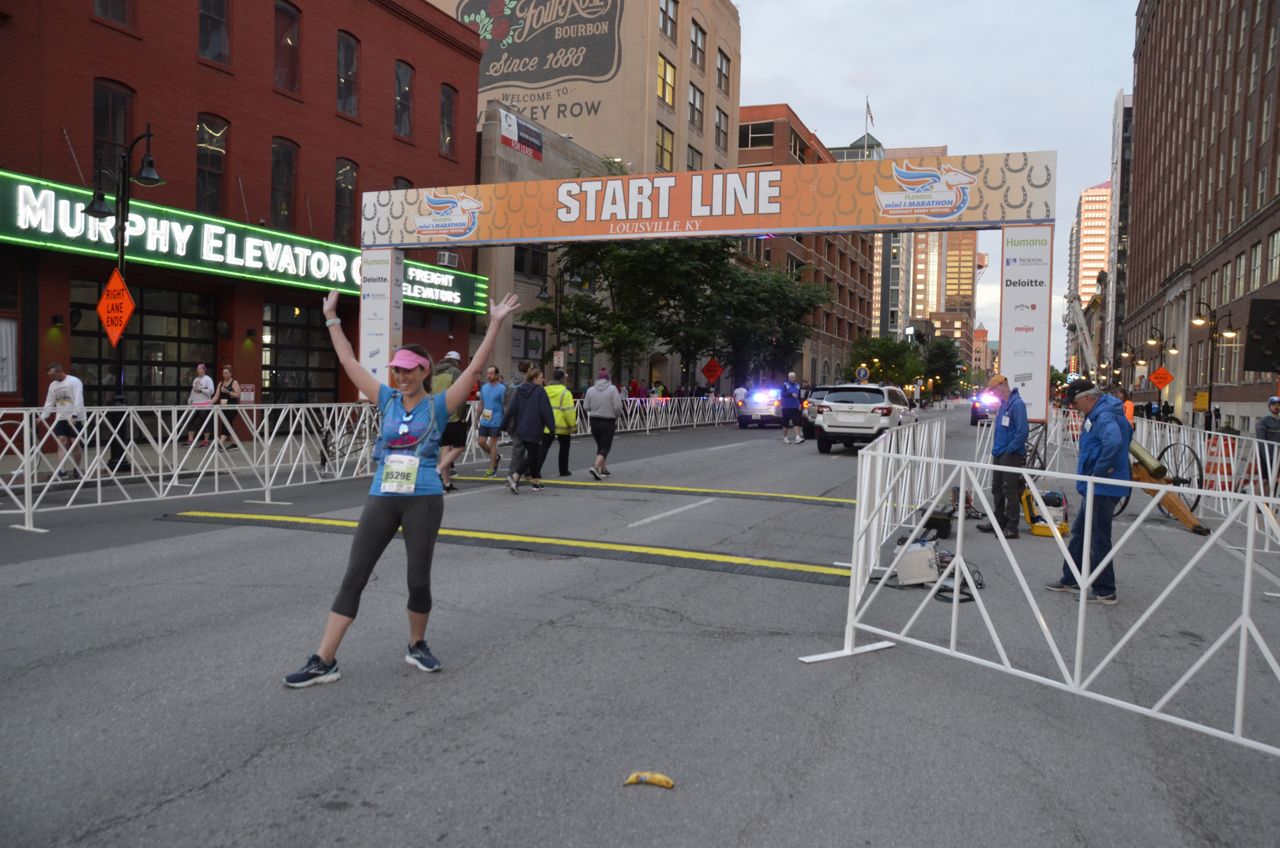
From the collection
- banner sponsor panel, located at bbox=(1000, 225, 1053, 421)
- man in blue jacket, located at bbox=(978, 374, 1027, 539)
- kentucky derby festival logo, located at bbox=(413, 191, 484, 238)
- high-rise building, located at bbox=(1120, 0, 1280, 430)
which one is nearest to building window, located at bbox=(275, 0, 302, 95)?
kentucky derby festival logo, located at bbox=(413, 191, 484, 238)

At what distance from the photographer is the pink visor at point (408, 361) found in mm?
4867

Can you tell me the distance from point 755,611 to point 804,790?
2929 millimetres

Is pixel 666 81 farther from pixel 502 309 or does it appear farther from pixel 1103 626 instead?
pixel 502 309

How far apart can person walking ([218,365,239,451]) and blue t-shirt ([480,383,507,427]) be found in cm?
368

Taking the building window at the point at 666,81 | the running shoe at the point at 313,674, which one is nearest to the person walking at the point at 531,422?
the running shoe at the point at 313,674

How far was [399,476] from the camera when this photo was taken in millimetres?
4805

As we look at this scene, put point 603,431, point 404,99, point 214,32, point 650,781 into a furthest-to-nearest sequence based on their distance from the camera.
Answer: point 404,99
point 214,32
point 603,431
point 650,781

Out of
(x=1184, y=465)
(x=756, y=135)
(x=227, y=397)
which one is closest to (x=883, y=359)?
(x=756, y=135)

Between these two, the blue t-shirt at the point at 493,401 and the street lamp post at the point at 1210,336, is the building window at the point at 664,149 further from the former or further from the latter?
the blue t-shirt at the point at 493,401

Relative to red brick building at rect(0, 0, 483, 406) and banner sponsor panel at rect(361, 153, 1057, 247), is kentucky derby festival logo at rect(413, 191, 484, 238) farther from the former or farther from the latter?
red brick building at rect(0, 0, 483, 406)

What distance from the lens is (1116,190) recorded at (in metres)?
140

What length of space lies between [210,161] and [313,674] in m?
20.6

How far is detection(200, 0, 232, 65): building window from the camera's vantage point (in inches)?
857

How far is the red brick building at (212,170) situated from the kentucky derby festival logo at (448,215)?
5402 mm
